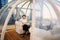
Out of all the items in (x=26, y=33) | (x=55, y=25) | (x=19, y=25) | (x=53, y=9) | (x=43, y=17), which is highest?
(x=53, y=9)

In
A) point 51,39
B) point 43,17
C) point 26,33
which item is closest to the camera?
point 51,39

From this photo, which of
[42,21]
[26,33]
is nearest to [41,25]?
[42,21]

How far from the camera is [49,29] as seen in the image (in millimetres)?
1737

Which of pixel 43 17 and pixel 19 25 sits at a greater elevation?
pixel 43 17

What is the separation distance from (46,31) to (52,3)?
46 cm

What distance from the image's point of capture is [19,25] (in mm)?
3672

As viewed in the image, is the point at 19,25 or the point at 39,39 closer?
the point at 39,39

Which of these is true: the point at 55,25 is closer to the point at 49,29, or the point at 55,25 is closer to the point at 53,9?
the point at 49,29

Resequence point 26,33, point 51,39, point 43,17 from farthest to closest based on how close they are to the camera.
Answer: point 26,33 < point 43,17 < point 51,39

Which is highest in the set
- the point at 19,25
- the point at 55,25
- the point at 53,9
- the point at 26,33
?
the point at 53,9

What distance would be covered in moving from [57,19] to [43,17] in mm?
218

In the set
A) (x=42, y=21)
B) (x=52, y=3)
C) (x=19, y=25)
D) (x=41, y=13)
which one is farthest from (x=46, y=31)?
(x=19, y=25)

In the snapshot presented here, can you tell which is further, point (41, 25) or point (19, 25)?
point (19, 25)

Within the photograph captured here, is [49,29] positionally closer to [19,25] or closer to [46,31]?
[46,31]
